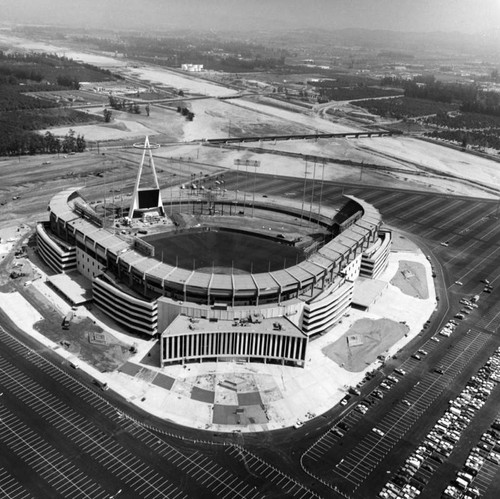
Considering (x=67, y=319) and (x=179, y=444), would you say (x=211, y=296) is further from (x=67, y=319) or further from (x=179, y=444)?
(x=67, y=319)

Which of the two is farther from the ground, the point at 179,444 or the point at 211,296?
the point at 211,296

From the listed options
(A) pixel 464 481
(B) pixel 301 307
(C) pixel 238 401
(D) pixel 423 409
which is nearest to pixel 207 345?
(C) pixel 238 401

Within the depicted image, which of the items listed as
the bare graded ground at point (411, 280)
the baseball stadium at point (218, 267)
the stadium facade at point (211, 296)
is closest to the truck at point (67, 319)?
the baseball stadium at point (218, 267)

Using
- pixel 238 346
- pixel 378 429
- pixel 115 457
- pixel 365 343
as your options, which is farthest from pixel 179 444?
pixel 365 343

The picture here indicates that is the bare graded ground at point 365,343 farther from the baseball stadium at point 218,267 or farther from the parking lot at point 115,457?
the parking lot at point 115,457

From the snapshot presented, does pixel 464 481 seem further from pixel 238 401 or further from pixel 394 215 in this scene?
pixel 394 215

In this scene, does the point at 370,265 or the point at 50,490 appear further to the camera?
the point at 370,265

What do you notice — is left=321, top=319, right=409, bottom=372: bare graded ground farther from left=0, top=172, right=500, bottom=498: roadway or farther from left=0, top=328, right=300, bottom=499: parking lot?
left=0, top=328, right=300, bottom=499: parking lot
